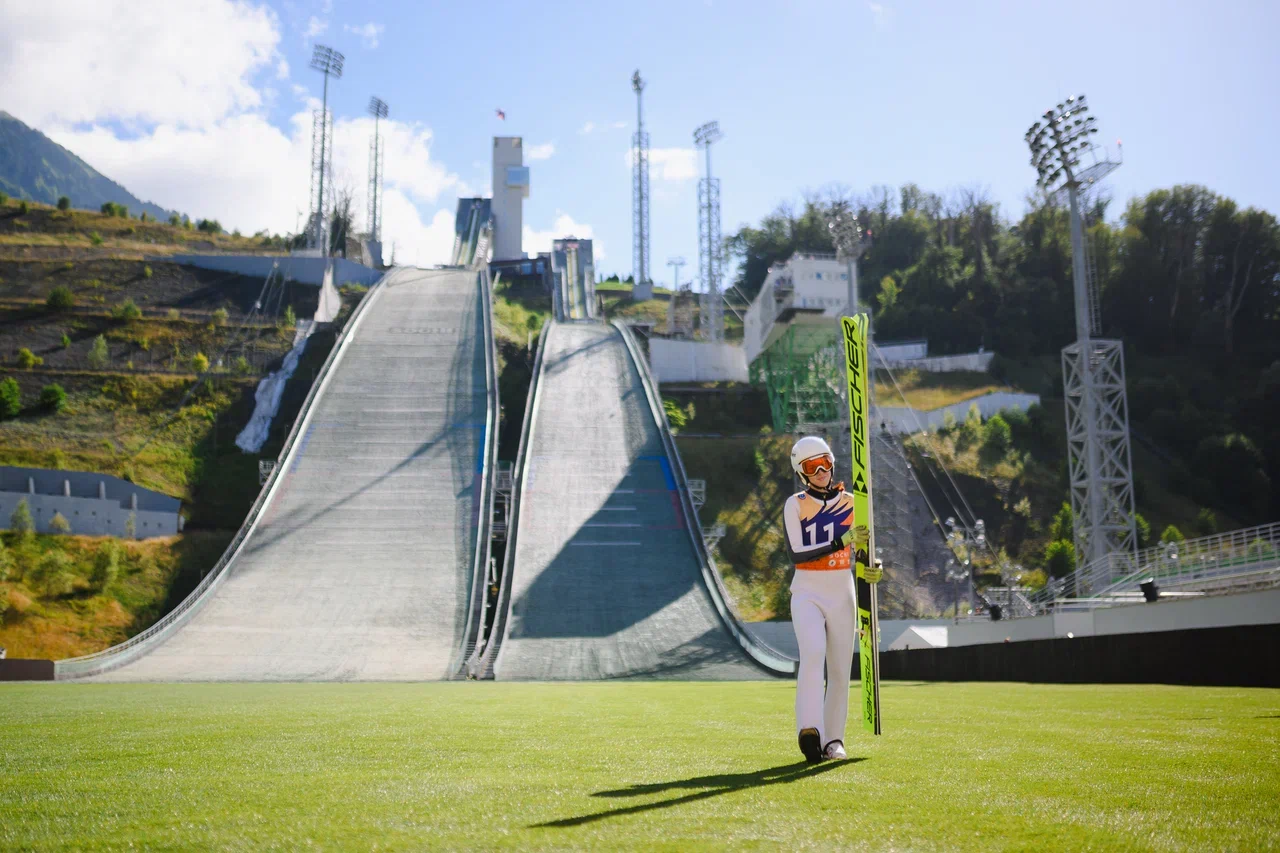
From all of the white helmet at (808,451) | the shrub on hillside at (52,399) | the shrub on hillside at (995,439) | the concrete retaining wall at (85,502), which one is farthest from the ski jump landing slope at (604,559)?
the white helmet at (808,451)

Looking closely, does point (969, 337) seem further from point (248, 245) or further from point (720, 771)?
point (720, 771)

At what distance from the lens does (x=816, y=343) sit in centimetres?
4459

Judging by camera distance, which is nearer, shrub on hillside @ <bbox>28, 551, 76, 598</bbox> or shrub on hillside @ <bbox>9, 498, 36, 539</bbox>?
shrub on hillside @ <bbox>28, 551, 76, 598</bbox>

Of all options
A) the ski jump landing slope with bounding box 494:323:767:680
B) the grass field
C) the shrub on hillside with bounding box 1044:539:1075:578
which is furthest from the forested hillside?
the grass field

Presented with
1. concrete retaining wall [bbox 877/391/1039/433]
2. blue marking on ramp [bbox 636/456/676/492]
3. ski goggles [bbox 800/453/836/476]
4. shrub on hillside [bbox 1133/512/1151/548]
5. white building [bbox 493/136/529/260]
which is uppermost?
white building [bbox 493/136/529/260]

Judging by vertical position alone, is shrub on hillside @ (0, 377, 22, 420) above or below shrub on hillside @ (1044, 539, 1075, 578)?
above

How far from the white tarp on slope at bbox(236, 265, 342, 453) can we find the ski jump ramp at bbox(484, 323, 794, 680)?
1016 centimetres

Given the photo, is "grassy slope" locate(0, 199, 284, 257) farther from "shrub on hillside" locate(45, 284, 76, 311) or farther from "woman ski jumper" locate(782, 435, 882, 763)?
"woman ski jumper" locate(782, 435, 882, 763)

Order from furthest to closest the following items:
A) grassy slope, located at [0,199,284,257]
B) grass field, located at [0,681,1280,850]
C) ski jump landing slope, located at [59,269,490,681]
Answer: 1. grassy slope, located at [0,199,284,257]
2. ski jump landing slope, located at [59,269,490,681]
3. grass field, located at [0,681,1280,850]

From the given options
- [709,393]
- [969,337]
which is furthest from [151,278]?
[969,337]

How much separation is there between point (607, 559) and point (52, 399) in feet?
72.7

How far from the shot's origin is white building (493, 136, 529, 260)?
3073 inches

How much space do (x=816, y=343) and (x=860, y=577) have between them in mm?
39741

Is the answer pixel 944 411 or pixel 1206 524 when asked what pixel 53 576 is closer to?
pixel 944 411
